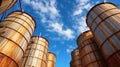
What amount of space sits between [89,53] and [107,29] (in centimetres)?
378

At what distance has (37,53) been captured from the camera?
686 inches

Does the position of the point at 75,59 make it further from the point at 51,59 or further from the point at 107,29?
the point at 107,29

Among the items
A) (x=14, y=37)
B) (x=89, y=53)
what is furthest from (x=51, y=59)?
(x=14, y=37)

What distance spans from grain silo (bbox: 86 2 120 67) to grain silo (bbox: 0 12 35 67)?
6300 mm

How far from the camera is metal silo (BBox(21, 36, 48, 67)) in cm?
1630

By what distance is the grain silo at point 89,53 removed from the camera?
13.2m

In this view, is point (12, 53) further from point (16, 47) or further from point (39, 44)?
point (39, 44)

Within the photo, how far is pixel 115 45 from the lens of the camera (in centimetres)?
1019

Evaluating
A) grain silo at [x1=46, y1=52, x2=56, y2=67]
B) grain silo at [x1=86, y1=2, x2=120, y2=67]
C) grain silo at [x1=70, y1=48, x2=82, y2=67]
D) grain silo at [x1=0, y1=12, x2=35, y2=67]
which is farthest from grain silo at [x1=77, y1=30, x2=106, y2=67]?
grain silo at [x1=46, y1=52, x2=56, y2=67]

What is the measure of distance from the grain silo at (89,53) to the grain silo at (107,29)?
5.54 feet

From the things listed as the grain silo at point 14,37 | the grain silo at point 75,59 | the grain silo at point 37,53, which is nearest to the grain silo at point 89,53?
the grain silo at point 37,53

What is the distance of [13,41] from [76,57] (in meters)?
13.5

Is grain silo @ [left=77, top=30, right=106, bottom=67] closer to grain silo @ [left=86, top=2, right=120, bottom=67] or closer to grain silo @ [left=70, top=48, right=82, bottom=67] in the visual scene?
grain silo @ [left=86, top=2, right=120, bottom=67]


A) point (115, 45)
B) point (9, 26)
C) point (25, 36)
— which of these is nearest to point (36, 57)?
point (25, 36)
